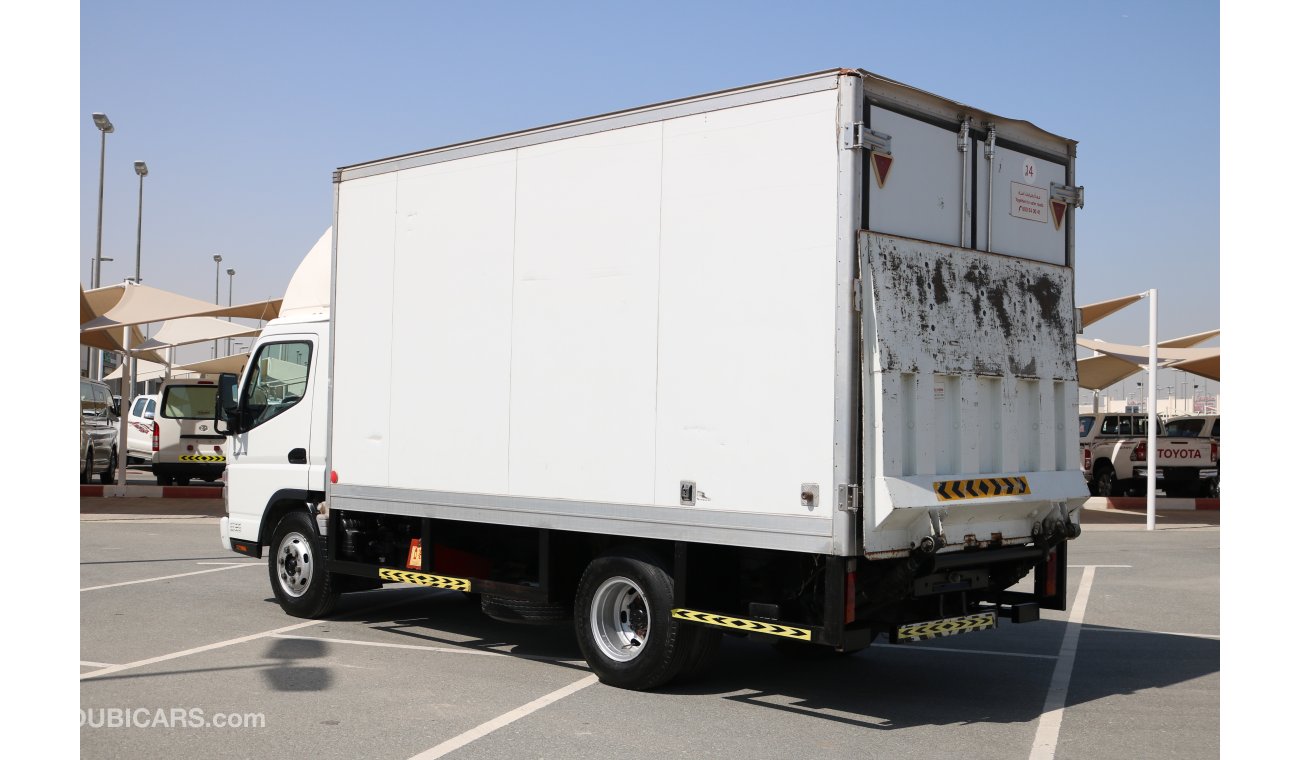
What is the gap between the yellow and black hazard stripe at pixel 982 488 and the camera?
23.2ft

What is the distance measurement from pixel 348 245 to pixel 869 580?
16.2ft

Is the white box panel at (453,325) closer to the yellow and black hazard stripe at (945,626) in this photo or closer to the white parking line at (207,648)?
the white parking line at (207,648)

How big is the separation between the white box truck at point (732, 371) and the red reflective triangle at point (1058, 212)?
1.0 inches

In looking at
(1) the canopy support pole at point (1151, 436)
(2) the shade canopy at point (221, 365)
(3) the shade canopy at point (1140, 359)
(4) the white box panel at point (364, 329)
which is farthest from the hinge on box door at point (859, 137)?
(2) the shade canopy at point (221, 365)

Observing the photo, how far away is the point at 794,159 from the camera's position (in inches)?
277

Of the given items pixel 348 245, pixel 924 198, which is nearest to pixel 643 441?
pixel 924 198

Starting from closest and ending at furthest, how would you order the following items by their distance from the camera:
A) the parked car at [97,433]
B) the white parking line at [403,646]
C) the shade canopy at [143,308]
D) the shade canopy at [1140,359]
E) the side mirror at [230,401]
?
the white parking line at [403,646]
the side mirror at [230,401]
the shade canopy at [143,308]
the shade canopy at [1140,359]
the parked car at [97,433]

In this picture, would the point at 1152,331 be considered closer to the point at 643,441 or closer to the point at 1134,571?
the point at 1134,571

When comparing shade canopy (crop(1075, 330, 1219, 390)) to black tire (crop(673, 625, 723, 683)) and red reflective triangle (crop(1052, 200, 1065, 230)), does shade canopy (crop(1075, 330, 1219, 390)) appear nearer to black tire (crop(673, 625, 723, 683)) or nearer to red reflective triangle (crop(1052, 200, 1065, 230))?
red reflective triangle (crop(1052, 200, 1065, 230))

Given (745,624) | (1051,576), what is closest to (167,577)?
(745,624)

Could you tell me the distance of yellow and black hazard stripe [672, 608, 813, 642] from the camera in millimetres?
6918

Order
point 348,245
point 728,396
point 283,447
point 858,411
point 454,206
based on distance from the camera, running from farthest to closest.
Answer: point 283,447 → point 348,245 → point 454,206 → point 728,396 → point 858,411

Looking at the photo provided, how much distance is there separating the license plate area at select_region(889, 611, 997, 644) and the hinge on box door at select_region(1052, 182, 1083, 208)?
2744 mm

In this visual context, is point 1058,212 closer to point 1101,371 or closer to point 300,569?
point 300,569
